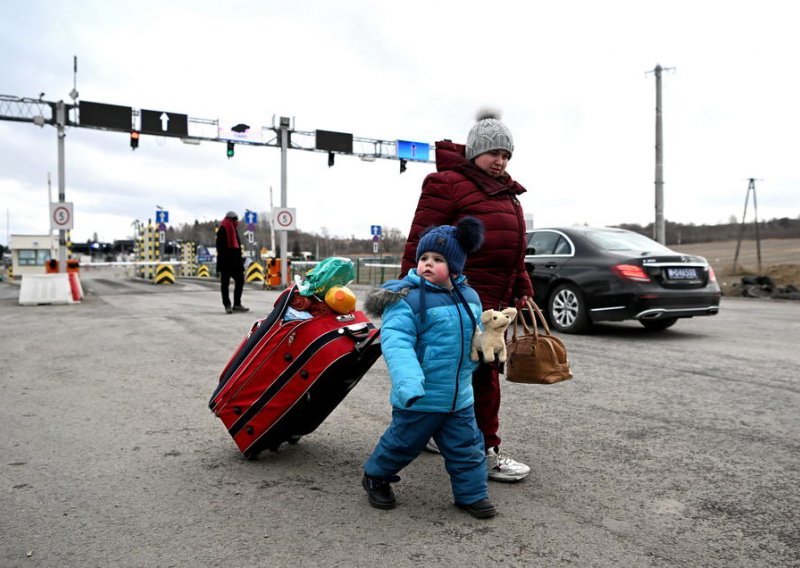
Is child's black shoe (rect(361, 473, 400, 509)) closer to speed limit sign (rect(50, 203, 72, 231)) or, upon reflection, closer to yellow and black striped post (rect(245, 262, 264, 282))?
speed limit sign (rect(50, 203, 72, 231))

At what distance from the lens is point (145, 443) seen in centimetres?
378

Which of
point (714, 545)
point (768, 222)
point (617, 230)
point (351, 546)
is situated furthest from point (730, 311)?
point (768, 222)

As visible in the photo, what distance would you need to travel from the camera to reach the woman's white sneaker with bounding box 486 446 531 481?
3.17 m

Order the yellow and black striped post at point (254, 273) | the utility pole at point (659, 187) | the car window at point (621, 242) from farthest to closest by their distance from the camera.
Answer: the yellow and black striped post at point (254, 273) < the utility pole at point (659, 187) < the car window at point (621, 242)

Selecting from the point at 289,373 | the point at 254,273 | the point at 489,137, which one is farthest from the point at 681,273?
the point at 254,273

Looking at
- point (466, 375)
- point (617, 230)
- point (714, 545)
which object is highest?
point (617, 230)

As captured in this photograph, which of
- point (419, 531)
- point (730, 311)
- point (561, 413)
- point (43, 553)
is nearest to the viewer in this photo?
point (43, 553)

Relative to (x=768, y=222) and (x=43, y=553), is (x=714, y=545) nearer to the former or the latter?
(x=43, y=553)

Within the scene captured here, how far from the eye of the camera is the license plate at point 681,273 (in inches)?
313

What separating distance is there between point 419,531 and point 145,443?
1.95m

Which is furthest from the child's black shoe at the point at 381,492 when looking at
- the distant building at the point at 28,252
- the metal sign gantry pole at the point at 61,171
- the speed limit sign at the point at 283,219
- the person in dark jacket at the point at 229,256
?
the distant building at the point at 28,252

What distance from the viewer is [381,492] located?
9.37ft

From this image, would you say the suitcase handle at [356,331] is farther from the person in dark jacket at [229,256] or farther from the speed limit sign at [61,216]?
the speed limit sign at [61,216]

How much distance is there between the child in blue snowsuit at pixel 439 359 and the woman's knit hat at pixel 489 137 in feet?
1.81
